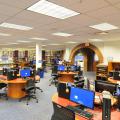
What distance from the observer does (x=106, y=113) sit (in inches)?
88.6

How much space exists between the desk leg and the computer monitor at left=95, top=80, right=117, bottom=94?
3.44m

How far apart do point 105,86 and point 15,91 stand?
12.6ft

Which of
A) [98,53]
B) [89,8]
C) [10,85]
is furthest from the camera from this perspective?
[98,53]

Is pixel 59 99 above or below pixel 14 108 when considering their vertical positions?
above

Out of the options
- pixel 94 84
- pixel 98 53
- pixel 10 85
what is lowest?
pixel 10 85

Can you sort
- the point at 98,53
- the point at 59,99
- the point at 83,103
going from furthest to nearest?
the point at 98,53
the point at 59,99
the point at 83,103

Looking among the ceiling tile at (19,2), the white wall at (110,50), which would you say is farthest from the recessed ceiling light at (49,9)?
the white wall at (110,50)

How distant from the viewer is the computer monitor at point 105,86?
379 cm

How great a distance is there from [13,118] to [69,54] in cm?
1180

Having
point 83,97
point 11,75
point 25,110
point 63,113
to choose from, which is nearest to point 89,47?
point 11,75

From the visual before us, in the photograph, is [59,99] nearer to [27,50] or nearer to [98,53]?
[98,53]

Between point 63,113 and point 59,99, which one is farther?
point 59,99

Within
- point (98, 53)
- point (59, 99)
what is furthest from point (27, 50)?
point (59, 99)

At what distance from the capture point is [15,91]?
6.27 meters
